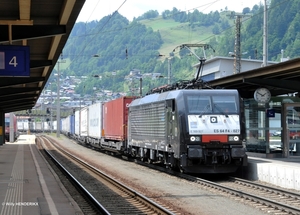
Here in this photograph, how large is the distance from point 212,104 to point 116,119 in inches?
516

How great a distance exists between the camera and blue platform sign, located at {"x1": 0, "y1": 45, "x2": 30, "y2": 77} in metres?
13.4

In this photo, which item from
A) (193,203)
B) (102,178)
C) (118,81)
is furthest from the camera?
(118,81)

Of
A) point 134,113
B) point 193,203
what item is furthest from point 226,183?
point 134,113

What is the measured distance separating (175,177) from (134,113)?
678cm

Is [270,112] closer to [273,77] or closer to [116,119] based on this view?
[273,77]

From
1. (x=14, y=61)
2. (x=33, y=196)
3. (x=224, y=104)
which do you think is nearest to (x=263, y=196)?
(x=224, y=104)

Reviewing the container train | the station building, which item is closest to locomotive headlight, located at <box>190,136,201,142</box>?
the container train

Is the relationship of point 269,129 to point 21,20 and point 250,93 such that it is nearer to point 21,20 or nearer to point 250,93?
point 250,93

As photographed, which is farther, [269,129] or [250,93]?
[250,93]

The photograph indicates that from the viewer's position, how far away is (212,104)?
1706cm

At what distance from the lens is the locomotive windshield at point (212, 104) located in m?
16.9

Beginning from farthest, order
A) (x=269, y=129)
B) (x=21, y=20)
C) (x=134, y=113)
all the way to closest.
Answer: (x=134, y=113) → (x=269, y=129) → (x=21, y=20)

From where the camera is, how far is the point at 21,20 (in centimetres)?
1378

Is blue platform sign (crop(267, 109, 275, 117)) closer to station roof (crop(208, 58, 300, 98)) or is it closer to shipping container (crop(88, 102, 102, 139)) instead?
station roof (crop(208, 58, 300, 98))
